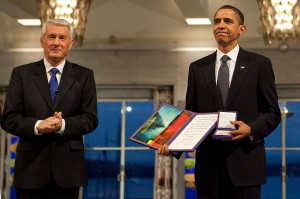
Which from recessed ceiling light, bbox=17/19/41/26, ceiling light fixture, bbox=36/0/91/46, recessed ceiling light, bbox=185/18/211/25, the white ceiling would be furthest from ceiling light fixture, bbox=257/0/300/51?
recessed ceiling light, bbox=17/19/41/26

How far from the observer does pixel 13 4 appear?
7773mm

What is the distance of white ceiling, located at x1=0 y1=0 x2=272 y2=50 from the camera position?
8.10 m

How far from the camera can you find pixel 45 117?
3.02 metres

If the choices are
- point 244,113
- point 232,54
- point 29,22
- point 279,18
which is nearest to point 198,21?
point 29,22

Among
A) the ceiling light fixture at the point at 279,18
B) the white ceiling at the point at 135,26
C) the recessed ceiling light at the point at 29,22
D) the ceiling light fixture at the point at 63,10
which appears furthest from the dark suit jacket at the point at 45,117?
the recessed ceiling light at the point at 29,22

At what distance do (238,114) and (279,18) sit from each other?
10.8ft

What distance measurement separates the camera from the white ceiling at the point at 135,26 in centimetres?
810

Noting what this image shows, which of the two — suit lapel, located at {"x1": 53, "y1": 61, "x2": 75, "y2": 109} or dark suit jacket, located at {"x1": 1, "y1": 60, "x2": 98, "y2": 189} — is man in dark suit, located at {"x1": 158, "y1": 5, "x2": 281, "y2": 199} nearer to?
dark suit jacket, located at {"x1": 1, "y1": 60, "x2": 98, "y2": 189}

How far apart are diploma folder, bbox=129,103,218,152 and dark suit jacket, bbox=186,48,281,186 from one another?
0.07 m

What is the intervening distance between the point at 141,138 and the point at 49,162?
0.45 metres

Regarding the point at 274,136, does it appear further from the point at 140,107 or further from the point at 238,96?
the point at 238,96

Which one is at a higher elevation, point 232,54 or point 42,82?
point 232,54

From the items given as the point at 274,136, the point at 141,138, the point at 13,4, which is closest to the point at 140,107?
the point at 274,136

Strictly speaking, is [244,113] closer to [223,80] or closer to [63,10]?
[223,80]
